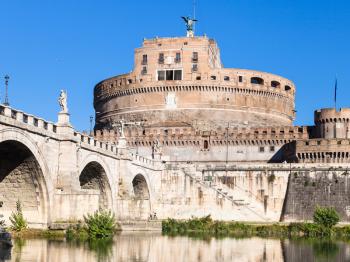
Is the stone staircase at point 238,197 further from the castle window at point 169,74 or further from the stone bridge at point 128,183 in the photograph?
the castle window at point 169,74

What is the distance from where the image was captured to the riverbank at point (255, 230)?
50034 mm

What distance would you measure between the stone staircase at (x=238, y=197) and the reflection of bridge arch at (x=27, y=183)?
26666mm

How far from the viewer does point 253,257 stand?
1204 inches

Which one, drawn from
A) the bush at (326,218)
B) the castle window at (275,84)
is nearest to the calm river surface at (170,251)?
the bush at (326,218)

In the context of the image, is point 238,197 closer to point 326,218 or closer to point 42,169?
point 326,218

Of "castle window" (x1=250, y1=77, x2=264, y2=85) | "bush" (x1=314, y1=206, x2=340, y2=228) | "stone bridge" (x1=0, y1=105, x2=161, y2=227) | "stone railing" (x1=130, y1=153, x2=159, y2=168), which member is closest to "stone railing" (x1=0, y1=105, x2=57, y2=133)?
"stone bridge" (x1=0, y1=105, x2=161, y2=227)

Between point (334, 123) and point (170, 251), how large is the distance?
46285 millimetres

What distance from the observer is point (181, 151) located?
78562 millimetres

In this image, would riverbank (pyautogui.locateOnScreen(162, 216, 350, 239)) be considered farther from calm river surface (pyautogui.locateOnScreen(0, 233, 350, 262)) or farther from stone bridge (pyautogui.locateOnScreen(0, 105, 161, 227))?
stone bridge (pyautogui.locateOnScreen(0, 105, 161, 227))

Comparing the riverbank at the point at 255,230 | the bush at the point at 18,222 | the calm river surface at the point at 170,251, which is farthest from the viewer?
the riverbank at the point at 255,230

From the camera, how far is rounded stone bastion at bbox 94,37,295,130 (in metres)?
88.1

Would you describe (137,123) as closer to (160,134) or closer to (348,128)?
(160,134)

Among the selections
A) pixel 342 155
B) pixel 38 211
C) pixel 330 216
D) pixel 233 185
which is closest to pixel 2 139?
pixel 38 211

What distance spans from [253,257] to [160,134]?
49.2 m
